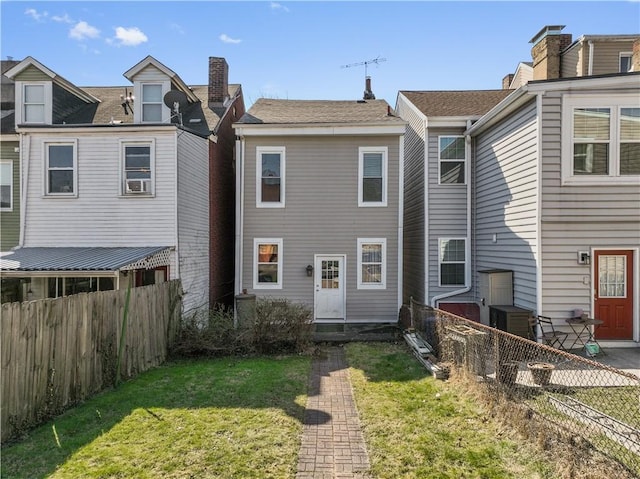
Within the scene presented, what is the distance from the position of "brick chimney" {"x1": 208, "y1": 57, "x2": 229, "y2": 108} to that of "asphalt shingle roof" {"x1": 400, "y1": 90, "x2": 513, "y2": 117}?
6841 mm

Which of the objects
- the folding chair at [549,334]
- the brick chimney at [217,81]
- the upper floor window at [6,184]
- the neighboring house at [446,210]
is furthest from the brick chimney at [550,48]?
the upper floor window at [6,184]

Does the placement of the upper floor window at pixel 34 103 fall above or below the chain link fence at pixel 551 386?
above

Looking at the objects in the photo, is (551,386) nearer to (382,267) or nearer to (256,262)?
(382,267)

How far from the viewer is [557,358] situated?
6.82 m

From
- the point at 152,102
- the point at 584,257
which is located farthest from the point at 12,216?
the point at 584,257

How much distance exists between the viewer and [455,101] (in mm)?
13594

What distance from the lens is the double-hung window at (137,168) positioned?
10.6 metres

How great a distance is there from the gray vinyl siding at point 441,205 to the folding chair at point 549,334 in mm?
3840

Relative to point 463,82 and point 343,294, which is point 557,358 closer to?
point 343,294

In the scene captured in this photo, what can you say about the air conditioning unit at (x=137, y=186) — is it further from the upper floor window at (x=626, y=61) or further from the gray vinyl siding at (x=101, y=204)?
the upper floor window at (x=626, y=61)

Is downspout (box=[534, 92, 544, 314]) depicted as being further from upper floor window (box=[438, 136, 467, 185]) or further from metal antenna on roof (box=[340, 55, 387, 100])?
metal antenna on roof (box=[340, 55, 387, 100])

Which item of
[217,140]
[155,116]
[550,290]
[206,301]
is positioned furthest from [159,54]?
[550,290]

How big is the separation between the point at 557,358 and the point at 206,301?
391 inches

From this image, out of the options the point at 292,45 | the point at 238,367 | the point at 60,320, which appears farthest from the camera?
the point at 292,45
